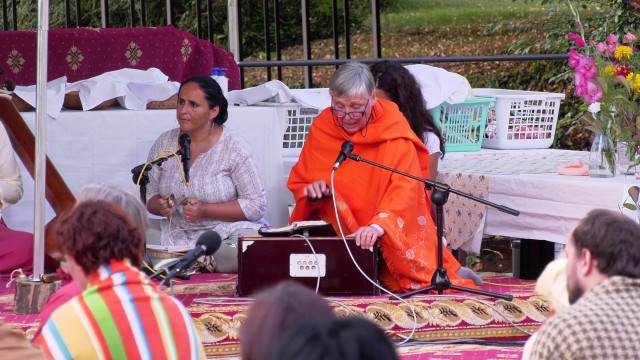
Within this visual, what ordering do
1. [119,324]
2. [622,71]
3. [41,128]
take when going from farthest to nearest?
[622,71]
[41,128]
[119,324]

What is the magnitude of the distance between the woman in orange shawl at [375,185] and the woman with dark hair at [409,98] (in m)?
0.26

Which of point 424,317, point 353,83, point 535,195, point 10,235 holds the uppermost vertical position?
point 353,83

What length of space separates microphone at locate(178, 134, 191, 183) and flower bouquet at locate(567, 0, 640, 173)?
Result: 170cm

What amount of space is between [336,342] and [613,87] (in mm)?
3534

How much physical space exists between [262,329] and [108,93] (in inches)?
163

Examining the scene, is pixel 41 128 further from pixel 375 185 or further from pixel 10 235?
pixel 375 185

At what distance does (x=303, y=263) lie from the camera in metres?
4.75

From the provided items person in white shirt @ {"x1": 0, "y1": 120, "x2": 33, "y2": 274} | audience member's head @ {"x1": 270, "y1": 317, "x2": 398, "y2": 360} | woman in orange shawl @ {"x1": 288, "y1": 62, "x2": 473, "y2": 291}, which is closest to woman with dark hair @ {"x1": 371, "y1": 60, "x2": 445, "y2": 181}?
woman in orange shawl @ {"x1": 288, "y1": 62, "x2": 473, "y2": 291}

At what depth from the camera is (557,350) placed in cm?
260

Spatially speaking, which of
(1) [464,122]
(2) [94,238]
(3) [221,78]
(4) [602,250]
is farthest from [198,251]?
(1) [464,122]

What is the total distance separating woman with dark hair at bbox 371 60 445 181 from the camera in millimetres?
5547

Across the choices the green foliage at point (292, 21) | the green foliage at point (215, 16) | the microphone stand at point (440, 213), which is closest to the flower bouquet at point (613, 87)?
the microphone stand at point (440, 213)

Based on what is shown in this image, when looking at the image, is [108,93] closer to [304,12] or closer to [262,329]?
[304,12]

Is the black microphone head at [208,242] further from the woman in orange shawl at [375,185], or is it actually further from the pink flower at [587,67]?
the pink flower at [587,67]
